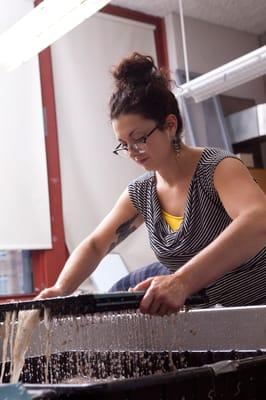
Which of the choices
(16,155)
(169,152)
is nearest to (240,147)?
(16,155)

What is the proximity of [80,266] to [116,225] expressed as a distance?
0.17 m

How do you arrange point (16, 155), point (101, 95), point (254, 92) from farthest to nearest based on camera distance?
1. point (254, 92)
2. point (101, 95)
3. point (16, 155)

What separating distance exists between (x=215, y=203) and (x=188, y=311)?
1.26ft

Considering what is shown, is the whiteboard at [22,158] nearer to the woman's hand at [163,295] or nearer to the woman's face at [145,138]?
the woman's face at [145,138]

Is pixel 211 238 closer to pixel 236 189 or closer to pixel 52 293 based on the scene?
pixel 236 189

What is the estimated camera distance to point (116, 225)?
5.89 ft

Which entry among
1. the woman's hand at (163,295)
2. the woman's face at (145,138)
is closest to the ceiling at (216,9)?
the woman's face at (145,138)

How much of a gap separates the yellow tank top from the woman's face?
0.15m

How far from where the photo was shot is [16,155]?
3260 millimetres

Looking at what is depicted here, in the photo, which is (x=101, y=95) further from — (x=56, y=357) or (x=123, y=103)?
(x=56, y=357)

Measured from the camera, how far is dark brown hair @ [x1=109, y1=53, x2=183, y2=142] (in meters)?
1.54

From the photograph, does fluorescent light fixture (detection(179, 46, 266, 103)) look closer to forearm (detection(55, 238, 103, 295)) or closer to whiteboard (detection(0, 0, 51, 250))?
whiteboard (detection(0, 0, 51, 250))

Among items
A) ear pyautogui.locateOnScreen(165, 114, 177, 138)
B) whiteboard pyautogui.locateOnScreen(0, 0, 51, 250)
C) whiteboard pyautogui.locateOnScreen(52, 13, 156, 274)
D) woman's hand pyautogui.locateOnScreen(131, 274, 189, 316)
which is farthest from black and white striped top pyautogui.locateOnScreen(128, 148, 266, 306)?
whiteboard pyautogui.locateOnScreen(52, 13, 156, 274)

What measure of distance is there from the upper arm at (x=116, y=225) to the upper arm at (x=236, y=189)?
1.19 feet
